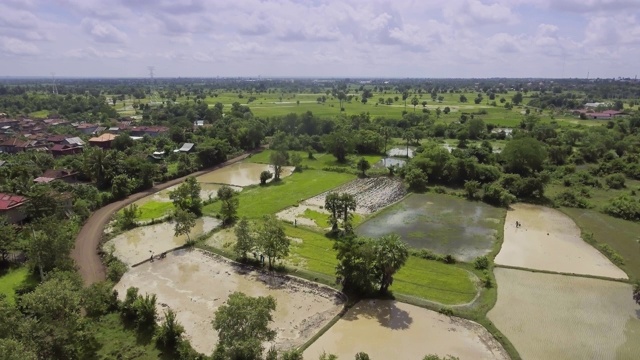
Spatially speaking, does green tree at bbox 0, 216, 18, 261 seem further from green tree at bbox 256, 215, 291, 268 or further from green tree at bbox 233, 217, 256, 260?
green tree at bbox 256, 215, 291, 268

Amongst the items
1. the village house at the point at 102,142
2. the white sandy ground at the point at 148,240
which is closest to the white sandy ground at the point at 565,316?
the white sandy ground at the point at 148,240

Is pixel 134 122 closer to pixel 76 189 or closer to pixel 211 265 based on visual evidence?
pixel 76 189

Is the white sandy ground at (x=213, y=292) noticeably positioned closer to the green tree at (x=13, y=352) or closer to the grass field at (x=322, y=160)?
the green tree at (x=13, y=352)

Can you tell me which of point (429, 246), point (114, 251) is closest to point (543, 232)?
Answer: point (429, 246)

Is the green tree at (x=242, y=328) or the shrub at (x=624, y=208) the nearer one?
the green tree at (x=242, y=328)

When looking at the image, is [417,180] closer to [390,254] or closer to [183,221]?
[390,254]

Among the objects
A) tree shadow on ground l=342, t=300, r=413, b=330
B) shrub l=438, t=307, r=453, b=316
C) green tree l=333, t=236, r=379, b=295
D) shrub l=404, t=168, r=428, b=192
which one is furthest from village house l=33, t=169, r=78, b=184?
shrub l=438, t=307, r=453, b=316
